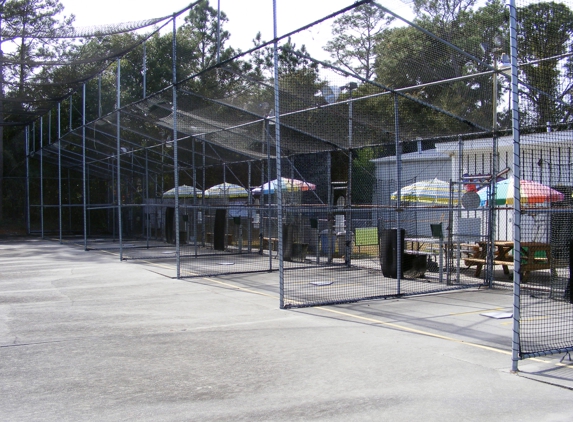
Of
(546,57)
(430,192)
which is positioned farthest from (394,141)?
(546,57)

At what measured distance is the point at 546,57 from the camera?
8672 millimetres

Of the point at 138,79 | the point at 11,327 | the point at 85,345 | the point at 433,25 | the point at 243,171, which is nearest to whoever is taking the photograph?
the point at 85,345

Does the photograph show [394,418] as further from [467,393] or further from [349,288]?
[349,288]

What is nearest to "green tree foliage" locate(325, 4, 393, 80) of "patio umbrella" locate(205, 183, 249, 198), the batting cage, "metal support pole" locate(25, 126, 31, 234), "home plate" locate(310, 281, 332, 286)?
the batting cage

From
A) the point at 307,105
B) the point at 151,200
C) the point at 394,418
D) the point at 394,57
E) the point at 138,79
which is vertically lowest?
the point at 394,418

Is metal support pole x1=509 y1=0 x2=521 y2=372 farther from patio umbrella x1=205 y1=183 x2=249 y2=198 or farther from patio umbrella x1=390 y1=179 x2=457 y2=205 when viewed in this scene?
patio umbrella x1=205 y1=183 x2=249 y2=198

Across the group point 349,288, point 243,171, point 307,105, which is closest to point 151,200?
point 243,171

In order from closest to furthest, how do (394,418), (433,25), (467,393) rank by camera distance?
(394,418), (467,393), (433,25)

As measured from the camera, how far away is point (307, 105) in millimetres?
12133

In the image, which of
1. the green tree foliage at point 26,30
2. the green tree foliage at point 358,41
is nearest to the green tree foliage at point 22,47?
the green tree foliage at point 26,30

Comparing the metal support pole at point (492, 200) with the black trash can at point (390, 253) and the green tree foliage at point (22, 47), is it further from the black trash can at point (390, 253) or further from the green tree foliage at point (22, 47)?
the green tree foliage at point (22, 47)

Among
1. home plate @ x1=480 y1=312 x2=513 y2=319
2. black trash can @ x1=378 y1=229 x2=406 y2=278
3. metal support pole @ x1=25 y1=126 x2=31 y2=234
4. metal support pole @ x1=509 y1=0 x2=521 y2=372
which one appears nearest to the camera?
metal support pole @ x1=509 y1=0 x2=521 y2=372

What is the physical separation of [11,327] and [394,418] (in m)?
5.39

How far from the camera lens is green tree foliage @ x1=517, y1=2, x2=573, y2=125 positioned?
7.29 metres
